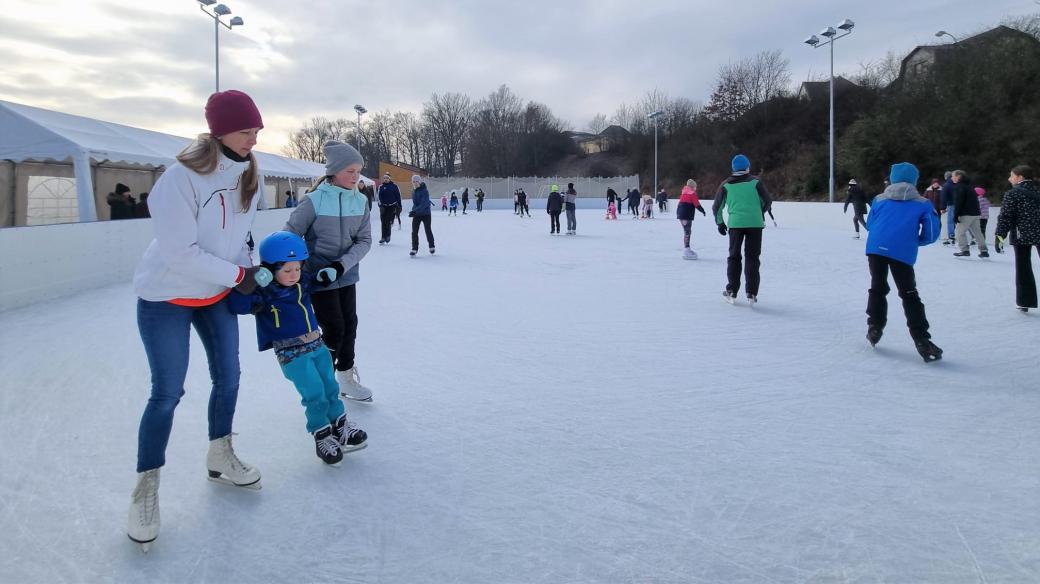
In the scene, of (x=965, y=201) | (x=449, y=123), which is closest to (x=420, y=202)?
(x=965, y=201)

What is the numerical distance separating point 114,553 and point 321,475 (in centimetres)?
77

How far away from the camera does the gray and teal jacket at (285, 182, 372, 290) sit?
132 inches

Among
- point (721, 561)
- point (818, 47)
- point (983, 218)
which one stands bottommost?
point (721, 561)

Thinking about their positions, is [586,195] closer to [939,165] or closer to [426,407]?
[939,165]

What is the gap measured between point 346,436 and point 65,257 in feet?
20.8

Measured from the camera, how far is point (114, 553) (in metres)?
2.17

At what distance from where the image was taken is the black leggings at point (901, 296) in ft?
15.1

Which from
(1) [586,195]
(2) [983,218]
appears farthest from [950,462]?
(1) [586,195]

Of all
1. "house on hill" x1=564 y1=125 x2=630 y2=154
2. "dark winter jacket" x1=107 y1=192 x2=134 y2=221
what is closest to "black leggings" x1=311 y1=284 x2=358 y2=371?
"dark winter jacket" x1=107 y1=192 x2=134 y2=221

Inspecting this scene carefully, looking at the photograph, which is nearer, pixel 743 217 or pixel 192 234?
pixel 192 234

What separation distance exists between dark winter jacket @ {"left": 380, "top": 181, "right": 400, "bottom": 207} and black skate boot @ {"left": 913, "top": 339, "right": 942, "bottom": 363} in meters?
10.2

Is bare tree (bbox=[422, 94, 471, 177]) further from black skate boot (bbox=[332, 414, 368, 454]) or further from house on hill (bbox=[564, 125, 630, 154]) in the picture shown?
black skate boot (bbox=[332, 414, 368, 454])

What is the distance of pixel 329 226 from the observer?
3.37 m

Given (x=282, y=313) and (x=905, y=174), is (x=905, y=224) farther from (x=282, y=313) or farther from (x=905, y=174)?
(x=282, y=313)
